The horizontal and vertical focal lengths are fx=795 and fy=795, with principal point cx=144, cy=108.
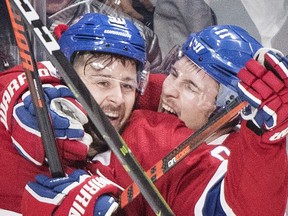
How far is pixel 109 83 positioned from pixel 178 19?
0.63 metres

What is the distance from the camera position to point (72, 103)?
1399 mm

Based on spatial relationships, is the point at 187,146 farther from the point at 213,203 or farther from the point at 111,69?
the point at 111,69

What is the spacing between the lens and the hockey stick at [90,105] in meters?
1.24

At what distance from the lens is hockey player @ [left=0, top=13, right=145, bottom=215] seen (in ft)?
4.47

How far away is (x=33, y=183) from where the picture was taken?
54.1 inches

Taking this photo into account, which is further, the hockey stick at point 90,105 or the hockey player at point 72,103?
the hockey player at point 72,103

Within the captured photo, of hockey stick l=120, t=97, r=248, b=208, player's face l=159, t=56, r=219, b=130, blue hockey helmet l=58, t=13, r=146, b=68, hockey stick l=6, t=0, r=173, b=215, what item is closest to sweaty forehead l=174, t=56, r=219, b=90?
player's face l=159, t=56, r=219, b=130

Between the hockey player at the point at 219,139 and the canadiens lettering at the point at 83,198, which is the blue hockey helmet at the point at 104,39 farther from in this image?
the canadiens lettering at the point at 83,198

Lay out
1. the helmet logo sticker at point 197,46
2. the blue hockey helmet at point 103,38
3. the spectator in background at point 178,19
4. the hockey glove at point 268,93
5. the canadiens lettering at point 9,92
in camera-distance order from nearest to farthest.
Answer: the hockey glove at point 268,93 → the canadiens lettering at point 9,92 → the blue hockey helmet at point 103,38 → the helmet logo sticker at point 197,46 → the spectator in background at point 178,19

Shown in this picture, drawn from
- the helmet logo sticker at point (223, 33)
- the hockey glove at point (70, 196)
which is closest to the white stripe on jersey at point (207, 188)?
the hockey glove at point (70, 196)

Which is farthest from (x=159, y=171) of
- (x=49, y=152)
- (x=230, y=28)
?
(x=230, y=28)

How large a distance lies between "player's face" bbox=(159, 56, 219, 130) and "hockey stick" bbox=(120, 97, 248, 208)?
24 cm

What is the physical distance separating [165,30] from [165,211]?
89cm

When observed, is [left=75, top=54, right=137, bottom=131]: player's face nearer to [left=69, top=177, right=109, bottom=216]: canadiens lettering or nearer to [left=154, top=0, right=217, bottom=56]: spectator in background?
[left=69, top=177, right=109, bottom=216]: canadiens lettering
